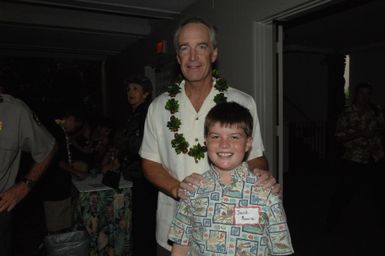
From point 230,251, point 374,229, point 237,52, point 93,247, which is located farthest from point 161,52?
point 230,251

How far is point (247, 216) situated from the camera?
48.3 inches

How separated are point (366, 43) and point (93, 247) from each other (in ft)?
28.9

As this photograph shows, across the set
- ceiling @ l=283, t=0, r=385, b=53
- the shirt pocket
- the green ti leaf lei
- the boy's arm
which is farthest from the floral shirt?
the shirt pocket

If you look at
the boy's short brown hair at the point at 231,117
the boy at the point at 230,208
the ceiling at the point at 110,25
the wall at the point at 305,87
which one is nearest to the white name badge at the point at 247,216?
the boy at the point at 230,208

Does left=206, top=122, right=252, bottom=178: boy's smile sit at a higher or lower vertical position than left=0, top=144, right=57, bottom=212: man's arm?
higher

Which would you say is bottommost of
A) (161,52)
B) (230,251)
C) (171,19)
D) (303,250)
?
(303,250)

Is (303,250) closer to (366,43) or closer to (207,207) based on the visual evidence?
(207,207)

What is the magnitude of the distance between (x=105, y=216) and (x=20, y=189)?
1.24 metres

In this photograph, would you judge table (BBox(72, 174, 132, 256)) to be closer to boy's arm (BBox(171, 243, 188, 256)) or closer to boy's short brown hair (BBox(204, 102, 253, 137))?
boy's arm (BBox(171, 243, 188, 256))

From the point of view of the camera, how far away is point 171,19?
199 inches

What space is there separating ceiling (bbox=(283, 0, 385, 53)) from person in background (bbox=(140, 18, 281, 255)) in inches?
150

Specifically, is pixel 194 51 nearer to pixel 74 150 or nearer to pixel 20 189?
pixel 20 189

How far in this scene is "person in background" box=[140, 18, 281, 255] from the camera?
60.9 inches

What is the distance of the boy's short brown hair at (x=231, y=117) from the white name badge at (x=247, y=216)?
0.29 meters
